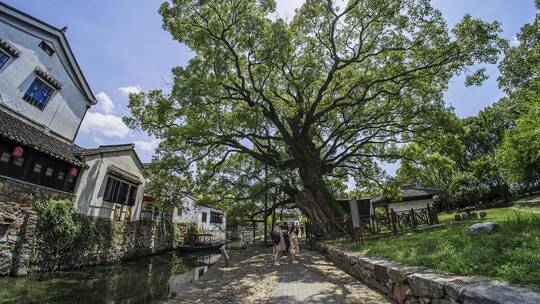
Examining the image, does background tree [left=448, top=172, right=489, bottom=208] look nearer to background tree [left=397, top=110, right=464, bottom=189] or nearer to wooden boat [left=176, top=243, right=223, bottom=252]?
background tree [left=397, top=110, right=464, bottom=189]

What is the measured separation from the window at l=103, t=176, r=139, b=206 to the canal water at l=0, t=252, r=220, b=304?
4.73 meters

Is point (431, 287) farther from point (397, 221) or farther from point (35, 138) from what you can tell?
point (35, 138)

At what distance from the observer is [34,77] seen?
546 inches

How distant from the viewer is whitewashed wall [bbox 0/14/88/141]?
12641 millimetres

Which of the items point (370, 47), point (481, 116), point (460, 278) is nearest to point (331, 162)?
point (370, 47)

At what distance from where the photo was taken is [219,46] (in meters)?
12.9

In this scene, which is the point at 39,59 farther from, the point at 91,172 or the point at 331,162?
the point at 331,162

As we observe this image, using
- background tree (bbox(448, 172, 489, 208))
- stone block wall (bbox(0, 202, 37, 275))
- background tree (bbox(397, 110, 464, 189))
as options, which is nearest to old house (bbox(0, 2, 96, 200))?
stone block wall (bbox(0, 202, 37, 275))

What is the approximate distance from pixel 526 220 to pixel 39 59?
72.5 feet

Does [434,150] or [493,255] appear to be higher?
[434,150]

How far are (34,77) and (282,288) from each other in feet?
55.8

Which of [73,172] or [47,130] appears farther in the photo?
[47,130]

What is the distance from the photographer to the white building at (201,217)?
29.5 meters

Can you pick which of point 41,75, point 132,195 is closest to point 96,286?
point 132,195
